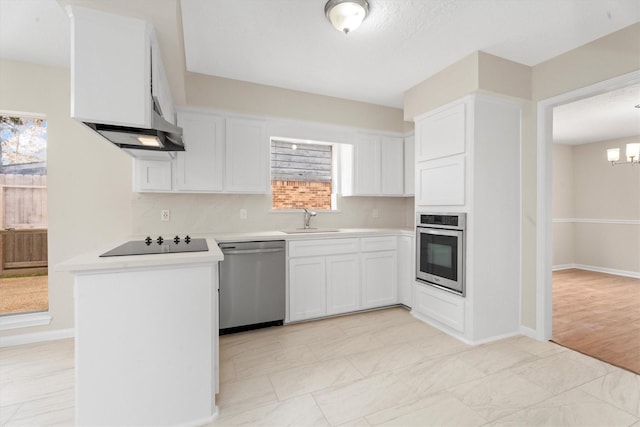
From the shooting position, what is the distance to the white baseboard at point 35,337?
269cm

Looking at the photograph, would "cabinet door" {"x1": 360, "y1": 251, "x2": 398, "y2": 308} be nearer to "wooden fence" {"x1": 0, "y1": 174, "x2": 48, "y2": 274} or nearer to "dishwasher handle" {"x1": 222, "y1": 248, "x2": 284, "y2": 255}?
"dishwasher handle" {"x1": 222, "y1": 248, "x2": 284, "y2": 255}

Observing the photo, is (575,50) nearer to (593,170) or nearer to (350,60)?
(350,60)

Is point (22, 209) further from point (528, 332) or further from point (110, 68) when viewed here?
point (528, 332)

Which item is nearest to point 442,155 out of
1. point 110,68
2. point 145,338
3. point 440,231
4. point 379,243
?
point 440,231

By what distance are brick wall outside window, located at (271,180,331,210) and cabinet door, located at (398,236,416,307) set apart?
1105 mm

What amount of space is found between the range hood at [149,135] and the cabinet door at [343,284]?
6.17 ft

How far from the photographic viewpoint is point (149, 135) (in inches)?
79.4

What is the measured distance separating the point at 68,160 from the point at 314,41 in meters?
2.59

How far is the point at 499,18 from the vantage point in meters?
2.17

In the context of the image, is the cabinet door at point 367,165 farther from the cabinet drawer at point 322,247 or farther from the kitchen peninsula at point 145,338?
the kitchen peninsula at point 145,338

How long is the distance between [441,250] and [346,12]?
2.23 metres

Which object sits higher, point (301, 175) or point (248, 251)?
point (301, 175)

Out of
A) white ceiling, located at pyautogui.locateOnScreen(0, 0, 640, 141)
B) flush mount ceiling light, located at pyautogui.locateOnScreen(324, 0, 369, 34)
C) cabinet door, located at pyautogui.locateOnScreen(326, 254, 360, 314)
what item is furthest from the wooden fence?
flush mount ceiling light, located at pyautogui.locateOnScreen(324, 0, 369, 34)

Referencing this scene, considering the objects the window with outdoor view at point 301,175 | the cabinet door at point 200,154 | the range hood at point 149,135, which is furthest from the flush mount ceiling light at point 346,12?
the window with outdoor view at point 301,175
